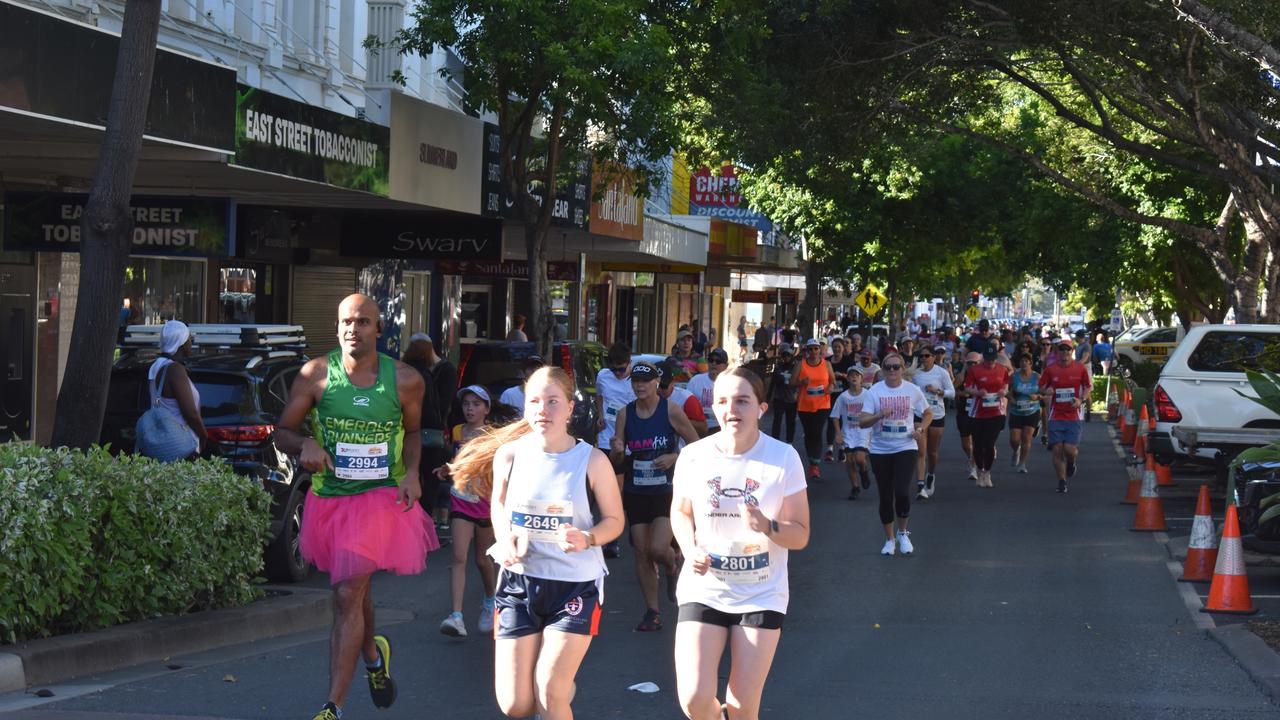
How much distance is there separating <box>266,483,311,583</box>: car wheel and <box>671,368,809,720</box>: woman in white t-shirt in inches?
228

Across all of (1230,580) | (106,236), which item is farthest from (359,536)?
(1230,580)

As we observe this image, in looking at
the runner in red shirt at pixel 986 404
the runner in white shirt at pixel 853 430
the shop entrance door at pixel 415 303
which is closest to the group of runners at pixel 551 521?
the runner in white shirt at pixel 853 430

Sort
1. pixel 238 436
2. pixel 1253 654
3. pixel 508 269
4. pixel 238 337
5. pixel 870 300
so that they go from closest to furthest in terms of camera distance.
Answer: pixel 1253 654, pixel 238 436, pixel 238 337, pixel 508 269, pixel 870 300

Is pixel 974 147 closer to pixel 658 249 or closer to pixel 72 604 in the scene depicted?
pixel 658 249

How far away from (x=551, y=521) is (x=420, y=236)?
1734cm

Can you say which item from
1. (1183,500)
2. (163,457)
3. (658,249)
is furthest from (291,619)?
(658,249)

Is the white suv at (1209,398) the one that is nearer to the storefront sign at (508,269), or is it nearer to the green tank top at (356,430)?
the storefront sign at (508,269)

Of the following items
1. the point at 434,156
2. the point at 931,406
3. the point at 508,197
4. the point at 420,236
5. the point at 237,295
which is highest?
the point at 434,156

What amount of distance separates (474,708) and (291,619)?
2.36 meters

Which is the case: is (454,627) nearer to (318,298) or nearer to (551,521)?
(551,521)

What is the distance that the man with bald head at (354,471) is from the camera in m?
6.61

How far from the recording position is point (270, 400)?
447 inches

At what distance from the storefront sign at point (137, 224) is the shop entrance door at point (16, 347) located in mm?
1968

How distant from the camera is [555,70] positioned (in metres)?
17.5
